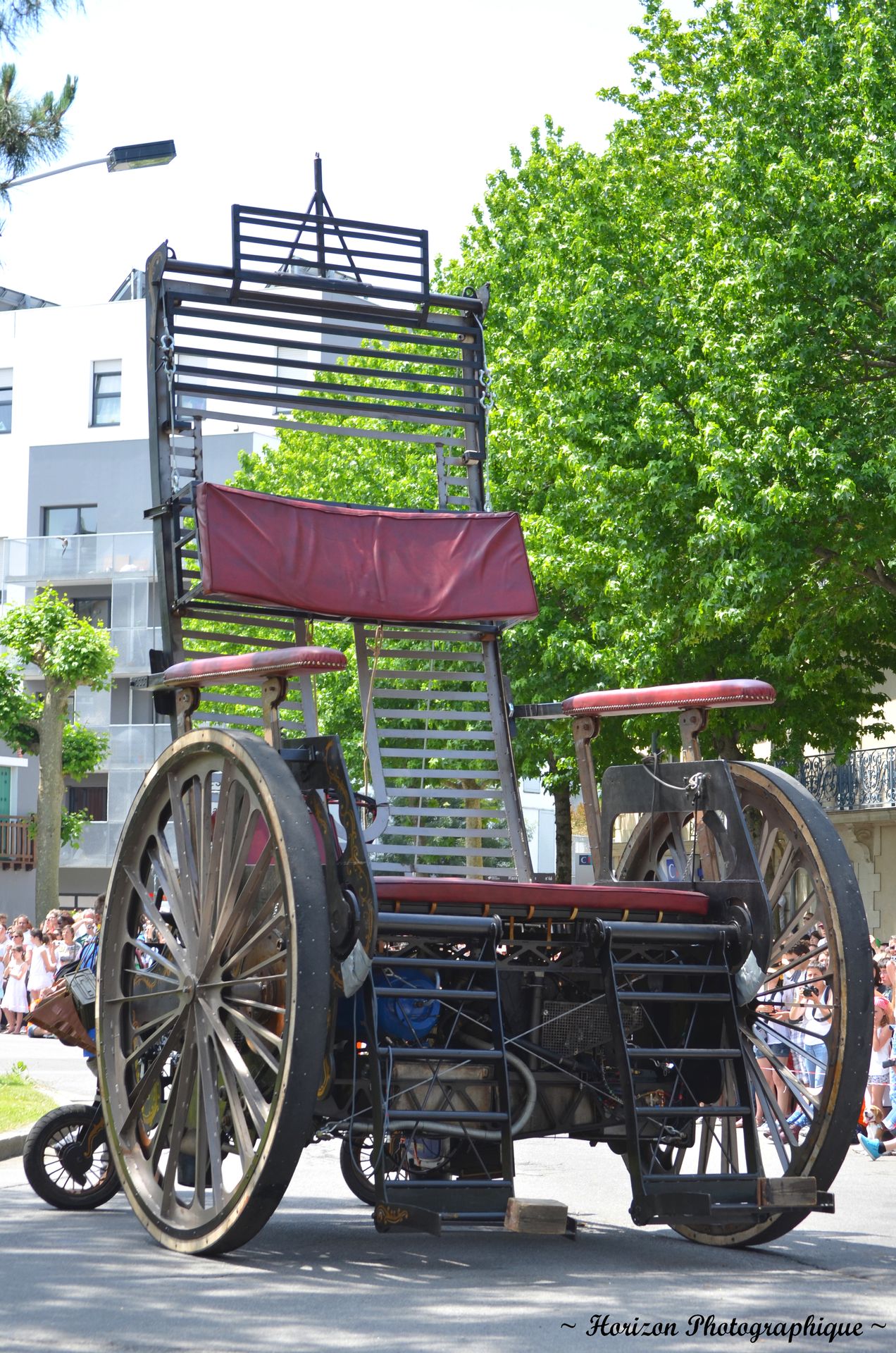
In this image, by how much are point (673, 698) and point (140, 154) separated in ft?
39.3

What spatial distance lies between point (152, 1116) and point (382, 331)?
4.66 m

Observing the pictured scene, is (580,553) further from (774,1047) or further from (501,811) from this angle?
(501,811)

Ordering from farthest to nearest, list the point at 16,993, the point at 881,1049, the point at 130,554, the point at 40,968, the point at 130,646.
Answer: the point at 130,554 → the point at 130,646 → the point at 16,993 → the point at 40,968 → the point at 881,1049

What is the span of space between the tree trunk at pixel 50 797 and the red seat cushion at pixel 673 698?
28.5 m

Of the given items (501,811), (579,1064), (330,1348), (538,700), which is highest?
(538,700)

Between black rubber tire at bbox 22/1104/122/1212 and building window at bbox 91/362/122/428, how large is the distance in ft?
147

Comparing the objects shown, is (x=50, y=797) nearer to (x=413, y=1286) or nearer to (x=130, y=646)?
(x=130, y=646)

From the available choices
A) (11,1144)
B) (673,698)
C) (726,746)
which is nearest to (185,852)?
(673,698)

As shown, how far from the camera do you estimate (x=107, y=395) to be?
171 ft

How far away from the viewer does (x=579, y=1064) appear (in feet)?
24.2

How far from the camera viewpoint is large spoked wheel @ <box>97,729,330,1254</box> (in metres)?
6.36

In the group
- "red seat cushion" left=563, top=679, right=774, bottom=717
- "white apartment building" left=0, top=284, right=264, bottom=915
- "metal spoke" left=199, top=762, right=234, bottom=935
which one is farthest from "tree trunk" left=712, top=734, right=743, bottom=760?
"white apartment building" left=0, top=284, right=264, bottom=915

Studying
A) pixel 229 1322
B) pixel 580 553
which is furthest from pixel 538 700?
pixel 229 1322

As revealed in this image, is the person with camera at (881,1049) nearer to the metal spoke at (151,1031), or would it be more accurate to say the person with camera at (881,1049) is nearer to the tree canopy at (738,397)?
the tree canopy at (738,397)
